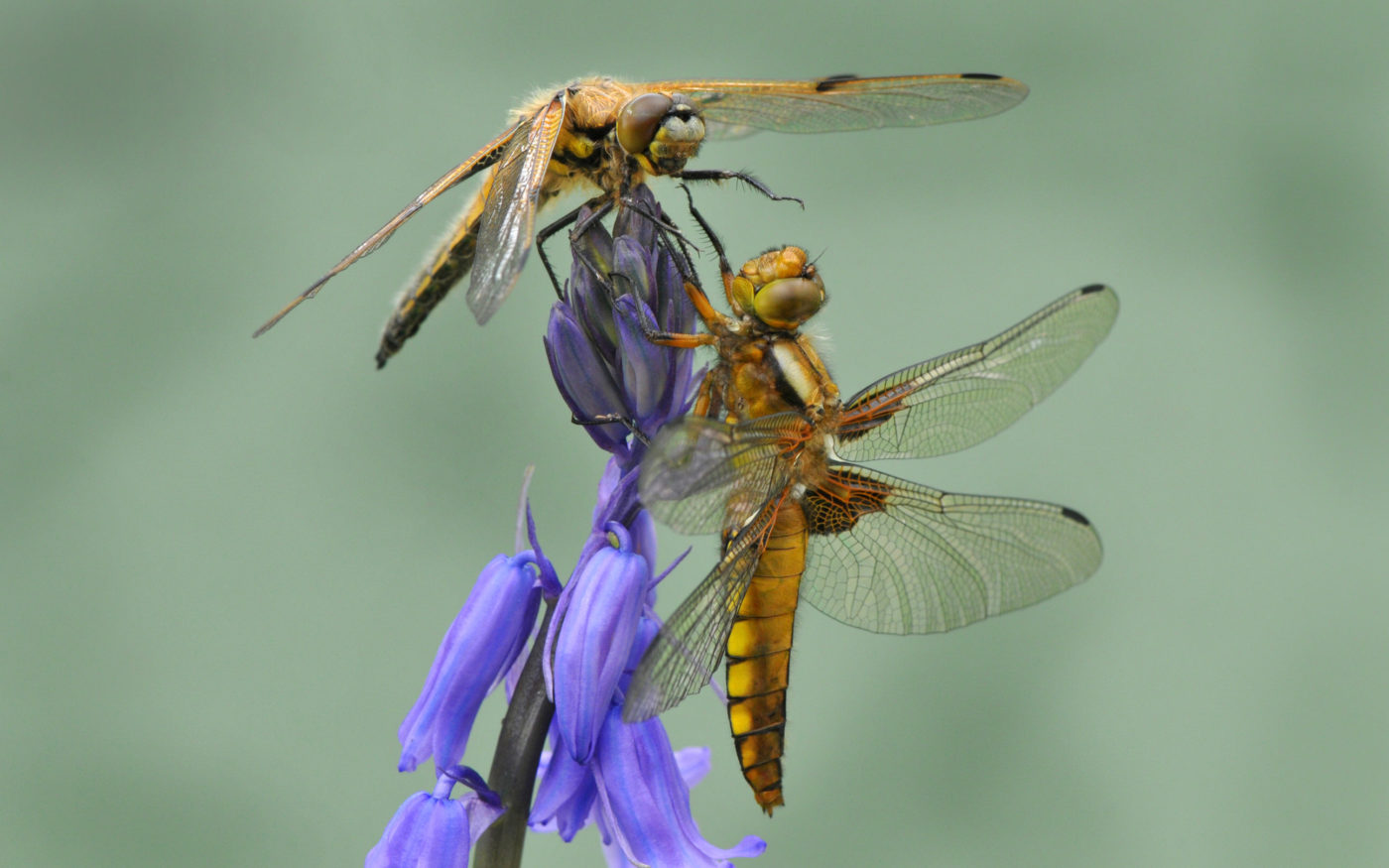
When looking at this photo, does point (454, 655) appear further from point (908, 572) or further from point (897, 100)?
point (897, 100)

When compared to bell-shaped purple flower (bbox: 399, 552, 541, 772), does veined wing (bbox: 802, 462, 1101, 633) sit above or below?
above

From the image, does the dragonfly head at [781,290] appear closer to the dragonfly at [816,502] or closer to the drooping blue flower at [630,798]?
the dragonfly at [816,502]

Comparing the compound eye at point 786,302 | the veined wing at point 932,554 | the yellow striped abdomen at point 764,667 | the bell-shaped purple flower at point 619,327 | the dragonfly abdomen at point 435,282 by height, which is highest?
the dragonfly abdomen at point 435,282

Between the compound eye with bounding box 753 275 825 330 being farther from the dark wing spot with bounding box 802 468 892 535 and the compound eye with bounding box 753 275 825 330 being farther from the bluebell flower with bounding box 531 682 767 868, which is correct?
the bluebell flower with bounding box 531 682 767 868

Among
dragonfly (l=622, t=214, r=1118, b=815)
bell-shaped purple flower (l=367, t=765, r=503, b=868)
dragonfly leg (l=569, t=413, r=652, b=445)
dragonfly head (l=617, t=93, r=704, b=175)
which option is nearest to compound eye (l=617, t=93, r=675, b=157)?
dragonfly head (l=617, t=93, r=704, b=175)

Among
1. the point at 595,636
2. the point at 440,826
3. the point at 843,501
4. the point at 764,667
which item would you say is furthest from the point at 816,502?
the point at 440,826

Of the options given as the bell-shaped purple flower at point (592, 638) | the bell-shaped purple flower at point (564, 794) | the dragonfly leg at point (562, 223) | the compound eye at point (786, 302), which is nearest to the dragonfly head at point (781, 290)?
the compound eye at point (786, 302)

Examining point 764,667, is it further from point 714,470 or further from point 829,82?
point 829,82
